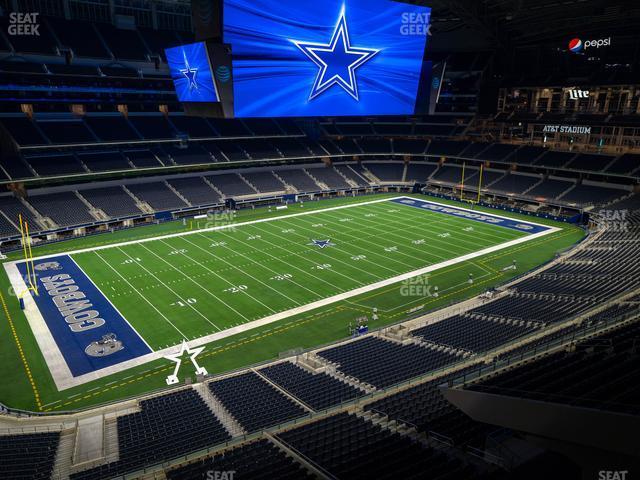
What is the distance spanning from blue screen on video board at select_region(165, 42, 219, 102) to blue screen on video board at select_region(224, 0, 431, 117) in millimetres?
1830

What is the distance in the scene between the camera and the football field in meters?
A: 22.8

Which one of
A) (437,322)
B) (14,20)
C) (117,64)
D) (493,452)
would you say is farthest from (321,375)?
(14,20)

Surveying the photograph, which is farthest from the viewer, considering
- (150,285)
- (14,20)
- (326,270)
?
(14,20)

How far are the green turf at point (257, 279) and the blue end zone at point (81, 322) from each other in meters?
0.80

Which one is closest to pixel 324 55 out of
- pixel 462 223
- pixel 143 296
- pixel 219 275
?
pixel 219 275

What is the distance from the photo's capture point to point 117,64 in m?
49.0

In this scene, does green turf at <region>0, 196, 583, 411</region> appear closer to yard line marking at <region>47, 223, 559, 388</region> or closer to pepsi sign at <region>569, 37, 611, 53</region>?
yard line marking at <region>47, 223, 559, 388</region>

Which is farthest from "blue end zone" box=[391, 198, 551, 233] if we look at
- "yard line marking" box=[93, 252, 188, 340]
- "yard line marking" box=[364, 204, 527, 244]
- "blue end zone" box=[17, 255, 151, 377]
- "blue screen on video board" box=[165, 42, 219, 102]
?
"blue end zone" box=[17, 255, 151, 377]

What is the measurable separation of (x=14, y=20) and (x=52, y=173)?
688 inches

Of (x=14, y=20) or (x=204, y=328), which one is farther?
(x=14, y=20)

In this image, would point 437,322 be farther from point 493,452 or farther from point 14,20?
point 14,20

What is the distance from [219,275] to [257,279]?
2.63 metres

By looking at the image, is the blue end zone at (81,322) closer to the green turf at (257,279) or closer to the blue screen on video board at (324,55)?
the green turf at (257,279)

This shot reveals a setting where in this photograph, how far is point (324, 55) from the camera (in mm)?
36531
